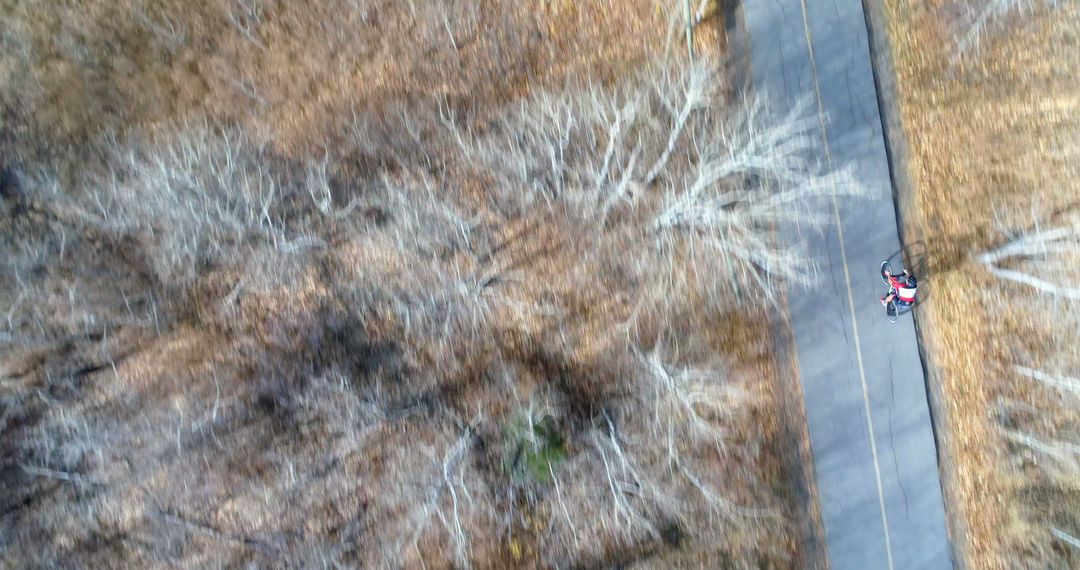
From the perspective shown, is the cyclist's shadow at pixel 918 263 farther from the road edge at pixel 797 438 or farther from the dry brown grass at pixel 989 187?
the road edge at pixel 797 438

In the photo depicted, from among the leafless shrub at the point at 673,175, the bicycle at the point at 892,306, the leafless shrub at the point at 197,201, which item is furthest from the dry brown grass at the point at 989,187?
the leafless shrub at the point at 197,201

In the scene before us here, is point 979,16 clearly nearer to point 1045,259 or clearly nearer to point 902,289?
point 1045,259

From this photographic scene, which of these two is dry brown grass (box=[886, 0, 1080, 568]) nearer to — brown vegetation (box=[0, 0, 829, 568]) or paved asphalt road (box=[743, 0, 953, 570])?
paved asphalt road (box=[743, 0, 953, 570])

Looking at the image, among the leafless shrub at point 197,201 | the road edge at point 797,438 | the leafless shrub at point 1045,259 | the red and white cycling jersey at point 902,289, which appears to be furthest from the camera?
the road edge at point 797,438

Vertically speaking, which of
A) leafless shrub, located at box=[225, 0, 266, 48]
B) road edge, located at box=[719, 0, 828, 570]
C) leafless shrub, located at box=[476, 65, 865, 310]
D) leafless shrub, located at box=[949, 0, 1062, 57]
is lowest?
Answer: road edge, located at box=[719, 0, 828, 570]

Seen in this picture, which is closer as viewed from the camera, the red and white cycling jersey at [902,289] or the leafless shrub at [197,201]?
the red and white cycling jersey at [902,289]

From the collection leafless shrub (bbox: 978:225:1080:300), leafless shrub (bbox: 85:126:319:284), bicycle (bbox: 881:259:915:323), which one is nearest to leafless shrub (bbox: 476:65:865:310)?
bicycle (bbox: 881:259:915:323)

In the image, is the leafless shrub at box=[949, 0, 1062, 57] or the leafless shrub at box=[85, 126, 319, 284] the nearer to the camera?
the leafless shrub at box=[85, 126, 319, 284]

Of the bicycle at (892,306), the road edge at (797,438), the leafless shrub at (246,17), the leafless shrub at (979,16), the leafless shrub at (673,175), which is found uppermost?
the leafless shrub at (246,17)
